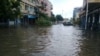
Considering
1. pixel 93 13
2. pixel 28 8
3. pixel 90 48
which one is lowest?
pixel 90 48

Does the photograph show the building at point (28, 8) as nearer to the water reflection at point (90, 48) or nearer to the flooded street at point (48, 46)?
the flooded street at point (48, 46)

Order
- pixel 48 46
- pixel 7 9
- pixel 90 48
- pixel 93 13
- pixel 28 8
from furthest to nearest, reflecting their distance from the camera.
Answer: pixel 28 8, pixel 93 13, pixel 7 9, pixel 48 46, pixel 90 48

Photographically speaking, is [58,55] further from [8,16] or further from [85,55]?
[8,16]

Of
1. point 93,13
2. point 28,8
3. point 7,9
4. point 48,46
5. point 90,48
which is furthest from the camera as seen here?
point 28,8

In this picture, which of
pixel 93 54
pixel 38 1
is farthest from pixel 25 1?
pixel 93 54

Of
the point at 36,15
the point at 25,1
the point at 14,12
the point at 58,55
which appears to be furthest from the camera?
the point at 36,15

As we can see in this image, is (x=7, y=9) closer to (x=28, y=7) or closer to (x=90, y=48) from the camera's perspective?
(x=90, y=48)

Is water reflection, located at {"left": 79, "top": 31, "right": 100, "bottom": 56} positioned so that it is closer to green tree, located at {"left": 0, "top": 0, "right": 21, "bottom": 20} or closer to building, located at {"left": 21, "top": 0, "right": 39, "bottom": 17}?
green tree, located at {"left": 0, "top": 0, "right": 21, "bottom": 20}

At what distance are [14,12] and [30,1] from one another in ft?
109

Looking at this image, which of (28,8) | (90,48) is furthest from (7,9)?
(28,8)

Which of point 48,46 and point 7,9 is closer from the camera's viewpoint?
point 48,46

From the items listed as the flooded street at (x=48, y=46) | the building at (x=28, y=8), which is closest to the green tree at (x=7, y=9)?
the flooded street at (x=48, y=46)

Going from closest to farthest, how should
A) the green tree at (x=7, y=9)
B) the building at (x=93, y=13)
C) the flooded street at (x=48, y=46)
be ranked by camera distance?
the flooded street at (x=48, y=46), the building at (x=93, y=13), the green tree at (x=7, y=9)

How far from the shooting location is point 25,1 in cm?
6588
